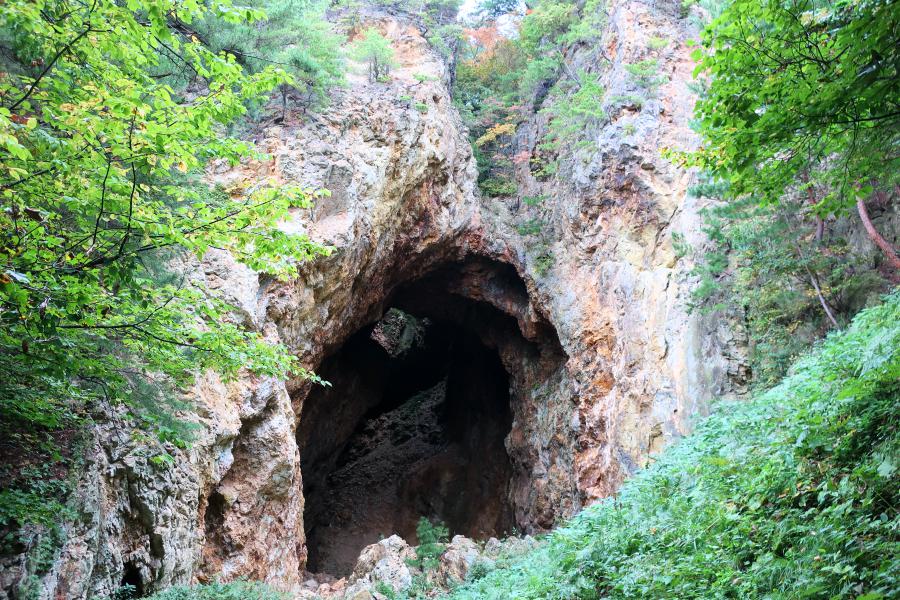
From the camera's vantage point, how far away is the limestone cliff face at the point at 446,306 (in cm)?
785

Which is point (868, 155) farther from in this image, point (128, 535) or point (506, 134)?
point (506, 134)

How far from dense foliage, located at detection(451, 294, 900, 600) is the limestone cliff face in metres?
4.30

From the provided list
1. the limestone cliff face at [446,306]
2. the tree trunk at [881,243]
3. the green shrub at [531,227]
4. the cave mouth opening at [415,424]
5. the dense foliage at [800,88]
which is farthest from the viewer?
the cave mouth opening at [415,424]

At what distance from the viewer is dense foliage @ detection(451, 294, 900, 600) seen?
3359 millimetres

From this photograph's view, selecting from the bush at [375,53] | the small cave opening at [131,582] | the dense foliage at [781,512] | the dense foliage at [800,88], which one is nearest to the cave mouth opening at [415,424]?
the bush at [375,53]

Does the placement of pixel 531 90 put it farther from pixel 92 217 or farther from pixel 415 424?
pixel 92 217

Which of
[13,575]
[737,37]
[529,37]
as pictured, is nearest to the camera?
[737,37]

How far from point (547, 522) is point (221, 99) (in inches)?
521

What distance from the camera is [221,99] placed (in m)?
4.67

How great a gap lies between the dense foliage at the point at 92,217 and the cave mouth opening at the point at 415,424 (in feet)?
36.6

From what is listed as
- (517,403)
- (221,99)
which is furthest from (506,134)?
(221,99)

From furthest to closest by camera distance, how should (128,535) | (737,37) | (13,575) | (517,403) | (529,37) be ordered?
1. (529,37)
2. (517,403)
3. (128,535)
4. (13,575)
5. (737,37)

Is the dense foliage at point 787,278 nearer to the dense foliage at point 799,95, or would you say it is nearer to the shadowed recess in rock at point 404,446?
the dense foliage at point 799,95

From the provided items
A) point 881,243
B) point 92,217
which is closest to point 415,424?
point 881,243
